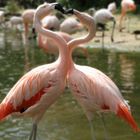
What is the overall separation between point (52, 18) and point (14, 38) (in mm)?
3832

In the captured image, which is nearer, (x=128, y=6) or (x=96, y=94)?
(x=96, y=94)

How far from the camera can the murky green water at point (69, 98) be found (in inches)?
265

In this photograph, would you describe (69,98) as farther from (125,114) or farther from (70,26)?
(70,26)

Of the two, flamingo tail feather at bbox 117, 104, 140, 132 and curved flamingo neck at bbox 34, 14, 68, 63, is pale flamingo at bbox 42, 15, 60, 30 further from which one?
flamingo tail feather at bbox 117, 104, 140, 132

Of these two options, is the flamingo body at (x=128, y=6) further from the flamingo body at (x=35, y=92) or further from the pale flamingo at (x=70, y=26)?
the flamingo body at (x=35, y=92)

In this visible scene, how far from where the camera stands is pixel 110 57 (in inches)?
523

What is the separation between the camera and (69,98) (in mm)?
8758

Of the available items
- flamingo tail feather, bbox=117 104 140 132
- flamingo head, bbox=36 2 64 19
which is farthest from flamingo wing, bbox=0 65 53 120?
flamingo tail feather, bbox=117 104 140 132

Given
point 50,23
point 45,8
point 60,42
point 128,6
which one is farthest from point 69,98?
point 128,6

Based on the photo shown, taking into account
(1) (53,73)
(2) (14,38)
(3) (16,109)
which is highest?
(1) (53,73)

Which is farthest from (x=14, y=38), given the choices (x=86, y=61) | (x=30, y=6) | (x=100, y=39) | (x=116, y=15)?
(x=30, y=6)

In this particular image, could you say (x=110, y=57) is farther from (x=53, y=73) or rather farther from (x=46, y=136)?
(x=53, y=73)

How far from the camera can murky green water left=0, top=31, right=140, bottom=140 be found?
265 inches

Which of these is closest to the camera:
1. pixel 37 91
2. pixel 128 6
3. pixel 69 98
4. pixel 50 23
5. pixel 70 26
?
pixel 37 91
